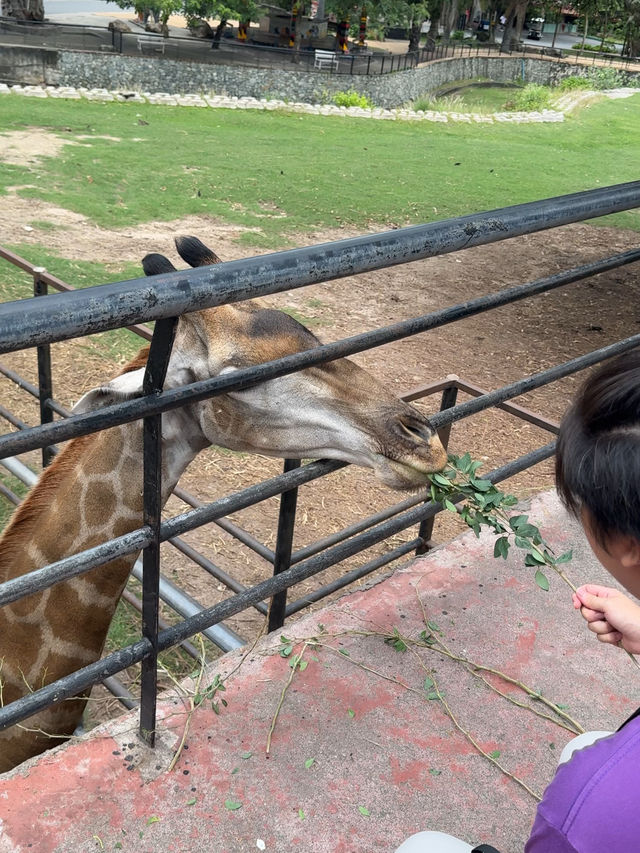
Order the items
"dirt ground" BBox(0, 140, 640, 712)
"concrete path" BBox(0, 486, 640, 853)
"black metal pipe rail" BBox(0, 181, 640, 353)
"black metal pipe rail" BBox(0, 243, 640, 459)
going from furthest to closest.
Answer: "dirt ground" BBox(0, 140, 640, 712), "concrete path" BBox(0, 486, 640, 853), "black metal pipe rail" BBox(0, 243, 640, 459), "black metal pipe rail" BBox(0, 181, 640, 353)

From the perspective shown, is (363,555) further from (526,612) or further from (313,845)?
(313,845)

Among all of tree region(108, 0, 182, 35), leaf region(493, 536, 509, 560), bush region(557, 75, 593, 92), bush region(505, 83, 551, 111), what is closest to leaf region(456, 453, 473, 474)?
leaf region(493, 536, 509, 560)

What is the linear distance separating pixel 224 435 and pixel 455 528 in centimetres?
323

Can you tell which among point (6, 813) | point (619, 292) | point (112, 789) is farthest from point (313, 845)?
point (619, 292)

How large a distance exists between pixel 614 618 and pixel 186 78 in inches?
1006

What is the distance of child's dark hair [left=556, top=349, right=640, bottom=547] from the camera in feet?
3.80

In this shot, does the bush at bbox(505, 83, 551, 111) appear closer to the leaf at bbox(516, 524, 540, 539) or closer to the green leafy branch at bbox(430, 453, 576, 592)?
the green leafy branch at bbox(430, 453, 576, 592)

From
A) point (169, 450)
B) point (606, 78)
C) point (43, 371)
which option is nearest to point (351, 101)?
point (606, 78)

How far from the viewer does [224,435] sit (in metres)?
2.46

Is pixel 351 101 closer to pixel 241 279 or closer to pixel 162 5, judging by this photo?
pixel 162 5

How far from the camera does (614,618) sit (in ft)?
5.03

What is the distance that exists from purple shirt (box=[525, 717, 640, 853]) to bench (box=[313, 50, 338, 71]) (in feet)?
95.4

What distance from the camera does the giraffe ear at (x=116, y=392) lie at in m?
2.31

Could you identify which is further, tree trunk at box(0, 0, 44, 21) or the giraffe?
tree trunk at box(0, 0, 44, 21)
